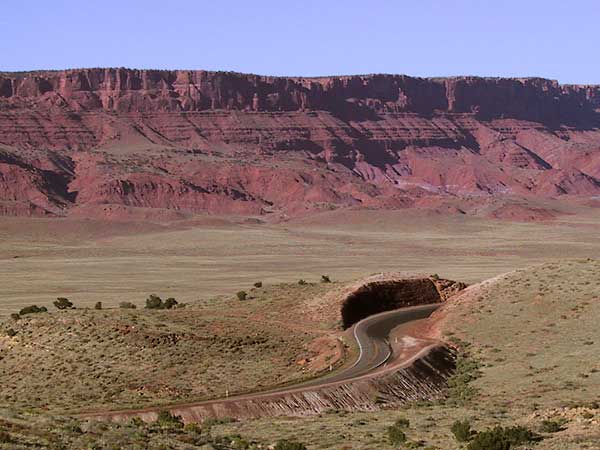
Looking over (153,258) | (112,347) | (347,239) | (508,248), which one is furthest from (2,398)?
(347,239)

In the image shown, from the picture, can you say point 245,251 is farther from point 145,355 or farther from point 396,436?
point 396,436

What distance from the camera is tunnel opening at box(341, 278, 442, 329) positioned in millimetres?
46781

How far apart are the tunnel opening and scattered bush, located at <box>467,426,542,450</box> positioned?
2265 cm

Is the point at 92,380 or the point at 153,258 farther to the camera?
the point at 153,258

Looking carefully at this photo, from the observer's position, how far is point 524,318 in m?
42.2

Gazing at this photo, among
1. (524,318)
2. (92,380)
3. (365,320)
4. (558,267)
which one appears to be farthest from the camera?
(558,267)

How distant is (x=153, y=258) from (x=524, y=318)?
67.3 metres

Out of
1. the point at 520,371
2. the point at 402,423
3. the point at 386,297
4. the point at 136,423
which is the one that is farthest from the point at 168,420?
the point at 386,297

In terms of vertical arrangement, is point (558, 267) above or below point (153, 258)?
above

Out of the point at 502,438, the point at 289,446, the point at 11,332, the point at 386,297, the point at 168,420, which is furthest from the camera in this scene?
the point at 386,297

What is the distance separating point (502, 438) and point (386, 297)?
27.7 m

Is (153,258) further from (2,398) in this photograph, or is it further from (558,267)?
(2,398)

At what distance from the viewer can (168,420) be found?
1057 inches

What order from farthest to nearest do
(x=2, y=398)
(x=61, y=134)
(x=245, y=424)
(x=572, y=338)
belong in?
1. (x=61, y=134)
2. (x=572, y=338)
3. (x=2, y=398)
4. (x=245, y=424)
